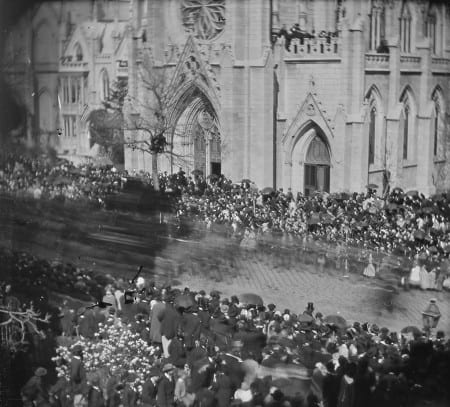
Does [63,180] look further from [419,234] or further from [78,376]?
[419,234]

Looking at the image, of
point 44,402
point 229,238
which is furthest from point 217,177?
point 44,402

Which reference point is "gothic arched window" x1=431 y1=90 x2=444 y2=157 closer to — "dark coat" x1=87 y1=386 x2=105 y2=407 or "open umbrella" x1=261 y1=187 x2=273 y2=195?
"open umbrella" x1=261 y1=187 x2=273 y2=195

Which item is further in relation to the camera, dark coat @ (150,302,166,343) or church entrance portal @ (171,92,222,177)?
church entrance portal @ (171,92,222,177)

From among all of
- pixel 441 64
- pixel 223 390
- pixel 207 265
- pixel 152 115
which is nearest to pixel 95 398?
pixel 223 390

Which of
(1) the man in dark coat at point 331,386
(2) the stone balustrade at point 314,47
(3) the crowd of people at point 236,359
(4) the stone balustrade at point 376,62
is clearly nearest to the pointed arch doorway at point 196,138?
(2) the stone balustrade at point 314,47

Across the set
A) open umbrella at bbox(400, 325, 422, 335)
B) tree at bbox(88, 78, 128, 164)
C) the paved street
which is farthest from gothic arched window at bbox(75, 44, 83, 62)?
open umbrella at bbox(400, 325, 422, 335)

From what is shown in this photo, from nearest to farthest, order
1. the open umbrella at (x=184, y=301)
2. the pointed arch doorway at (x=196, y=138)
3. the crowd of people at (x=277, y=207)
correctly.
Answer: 1. the crowd of people at (x=277, y=207)
2. the open umbrella at (x=184, y=301)
3. the pointed arch doorway at (x=196, y=138)

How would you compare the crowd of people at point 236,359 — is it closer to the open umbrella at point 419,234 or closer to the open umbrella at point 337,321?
the open umbrella at point 337,321
